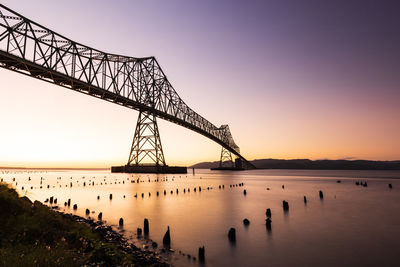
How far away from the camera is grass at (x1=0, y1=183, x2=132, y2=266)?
21.0 feet

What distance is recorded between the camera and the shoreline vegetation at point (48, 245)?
254 inches

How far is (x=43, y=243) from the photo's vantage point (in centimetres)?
784

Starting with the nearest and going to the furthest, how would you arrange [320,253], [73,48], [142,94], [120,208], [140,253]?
[140,253] → [320,253] → [120,208] → [73,48] → [142,94]

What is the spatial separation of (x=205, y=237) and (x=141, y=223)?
5.74 metres

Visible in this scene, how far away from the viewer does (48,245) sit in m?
8.16

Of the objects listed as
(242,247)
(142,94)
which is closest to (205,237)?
(242,247)

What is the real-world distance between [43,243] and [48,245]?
15.0 inches

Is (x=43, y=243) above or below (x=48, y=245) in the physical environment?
above

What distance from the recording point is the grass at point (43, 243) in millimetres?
6402

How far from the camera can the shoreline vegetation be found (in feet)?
21.2

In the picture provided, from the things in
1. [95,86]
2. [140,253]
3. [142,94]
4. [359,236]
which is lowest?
[359,236]

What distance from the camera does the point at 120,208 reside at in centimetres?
2506

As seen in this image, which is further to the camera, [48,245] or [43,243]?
[48,245]

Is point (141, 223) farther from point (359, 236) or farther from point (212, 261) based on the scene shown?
point (359, 236)
